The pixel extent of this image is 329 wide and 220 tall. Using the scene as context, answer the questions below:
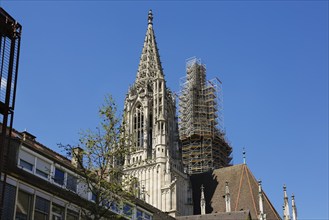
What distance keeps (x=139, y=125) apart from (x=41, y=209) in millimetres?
35250

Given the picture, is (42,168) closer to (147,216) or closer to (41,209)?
(41,209)

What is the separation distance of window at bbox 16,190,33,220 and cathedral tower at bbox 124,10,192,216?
27.3 metres

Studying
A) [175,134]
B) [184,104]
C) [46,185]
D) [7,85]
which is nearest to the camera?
[7,85]

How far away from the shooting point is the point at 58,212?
68.2 ft

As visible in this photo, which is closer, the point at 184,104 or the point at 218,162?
the point at 218,162

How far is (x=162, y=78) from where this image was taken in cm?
5606

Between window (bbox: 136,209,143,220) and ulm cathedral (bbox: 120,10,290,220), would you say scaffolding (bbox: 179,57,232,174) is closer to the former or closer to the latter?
ulm cathedral (bbox: 120,10,290,220)

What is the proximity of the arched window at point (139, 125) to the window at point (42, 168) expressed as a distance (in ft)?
107

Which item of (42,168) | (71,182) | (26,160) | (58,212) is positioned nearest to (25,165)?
(26,160)

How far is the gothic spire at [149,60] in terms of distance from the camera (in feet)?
193

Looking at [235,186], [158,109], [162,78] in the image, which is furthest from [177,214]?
[162,78]

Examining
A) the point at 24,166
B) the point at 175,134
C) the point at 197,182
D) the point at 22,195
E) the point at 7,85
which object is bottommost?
the point at 22,195

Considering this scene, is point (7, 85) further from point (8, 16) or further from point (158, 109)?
point (158, 109)

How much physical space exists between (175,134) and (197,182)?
587 centimetres
